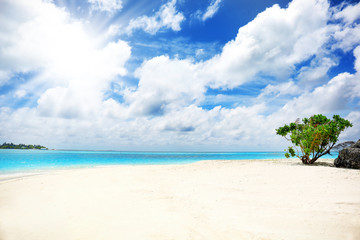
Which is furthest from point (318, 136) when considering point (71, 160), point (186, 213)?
point (71, 160)

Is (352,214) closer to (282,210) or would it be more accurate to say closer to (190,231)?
(282,210)

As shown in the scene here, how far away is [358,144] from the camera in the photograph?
15867 millimetres

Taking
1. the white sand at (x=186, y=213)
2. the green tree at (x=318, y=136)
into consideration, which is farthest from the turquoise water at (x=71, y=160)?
the green tree at (x=318, y=136)

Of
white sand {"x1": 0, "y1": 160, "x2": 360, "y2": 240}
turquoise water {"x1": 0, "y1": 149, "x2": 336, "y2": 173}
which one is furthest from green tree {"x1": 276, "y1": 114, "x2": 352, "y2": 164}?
turquoise water {"x1": 0, "y1": 149, "x2": 336, "y2": 173}

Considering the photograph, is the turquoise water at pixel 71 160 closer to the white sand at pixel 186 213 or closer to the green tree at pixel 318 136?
the white sand at pixel 186 213

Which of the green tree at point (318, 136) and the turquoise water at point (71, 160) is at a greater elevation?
the green tree at point (318, 136)

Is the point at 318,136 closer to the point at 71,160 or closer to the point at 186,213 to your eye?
the point at 186,213

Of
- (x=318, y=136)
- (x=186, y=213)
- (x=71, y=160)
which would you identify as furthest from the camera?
(x=71, y=160)

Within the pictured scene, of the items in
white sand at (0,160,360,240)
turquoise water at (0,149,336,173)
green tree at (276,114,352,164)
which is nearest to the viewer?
white sand at (0,160,360,240)

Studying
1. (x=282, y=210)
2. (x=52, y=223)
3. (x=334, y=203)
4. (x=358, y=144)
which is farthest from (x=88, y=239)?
(x=358, y=144)

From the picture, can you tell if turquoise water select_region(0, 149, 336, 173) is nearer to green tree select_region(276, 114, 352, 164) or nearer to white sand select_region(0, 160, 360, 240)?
white sand select_region(0, 160, 360, 240)

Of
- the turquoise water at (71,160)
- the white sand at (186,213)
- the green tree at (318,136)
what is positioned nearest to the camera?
the white sand at (186,213)

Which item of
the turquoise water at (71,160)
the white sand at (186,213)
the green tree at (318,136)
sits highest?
the green tree at (318,136)

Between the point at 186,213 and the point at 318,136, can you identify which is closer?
the point at 186,213
